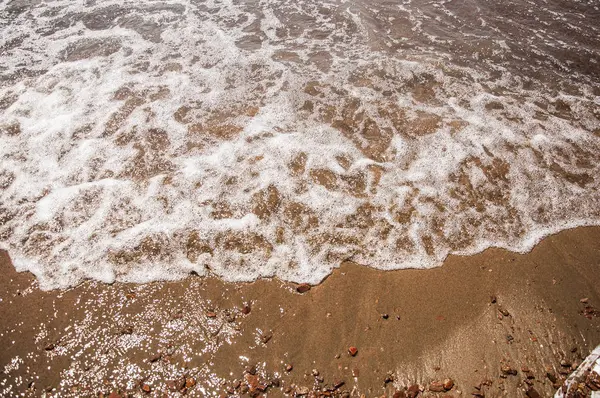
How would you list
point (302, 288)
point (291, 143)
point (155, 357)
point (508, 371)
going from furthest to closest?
point (291, 143) < point (302, 288) < point (155, 357) < point (508, 371)

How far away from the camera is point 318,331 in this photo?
3418 millimetres

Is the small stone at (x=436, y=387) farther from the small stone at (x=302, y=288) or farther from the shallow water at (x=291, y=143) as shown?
the small stone at (x=302, y=288)

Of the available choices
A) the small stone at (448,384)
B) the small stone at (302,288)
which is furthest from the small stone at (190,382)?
the small stone at (448,384)

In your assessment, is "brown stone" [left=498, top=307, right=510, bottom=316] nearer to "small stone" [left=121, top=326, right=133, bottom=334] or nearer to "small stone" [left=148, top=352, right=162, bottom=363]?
"small stone" [left=148, top=352, right=162, bottom=363]

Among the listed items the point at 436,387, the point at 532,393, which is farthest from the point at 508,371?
the point at 436,387

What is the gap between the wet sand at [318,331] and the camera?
310 centimetres

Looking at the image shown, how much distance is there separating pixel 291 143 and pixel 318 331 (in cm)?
302

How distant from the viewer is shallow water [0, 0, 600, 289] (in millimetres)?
4199

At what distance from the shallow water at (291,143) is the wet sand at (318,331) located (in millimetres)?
263

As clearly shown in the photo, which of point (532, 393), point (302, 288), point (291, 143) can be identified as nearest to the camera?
point (532, 393)

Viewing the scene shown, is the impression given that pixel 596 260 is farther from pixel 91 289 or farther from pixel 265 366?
pixel 91 289

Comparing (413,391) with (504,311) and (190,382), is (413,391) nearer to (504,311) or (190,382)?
(504,311)

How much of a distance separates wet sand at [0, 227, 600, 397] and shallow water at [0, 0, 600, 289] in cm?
26

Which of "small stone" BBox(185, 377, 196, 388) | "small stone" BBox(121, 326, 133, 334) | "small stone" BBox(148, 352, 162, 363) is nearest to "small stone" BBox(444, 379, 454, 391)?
"small stone" BBox(185, 377, 196, 388)
